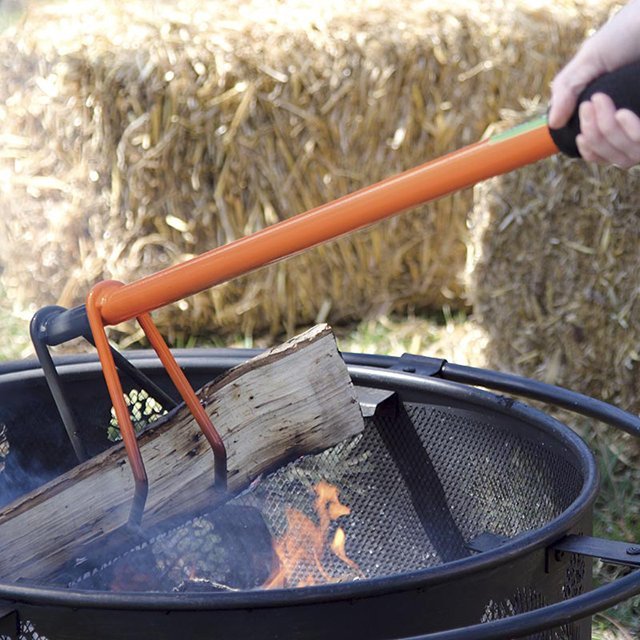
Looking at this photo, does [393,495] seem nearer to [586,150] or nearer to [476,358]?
[586,150]

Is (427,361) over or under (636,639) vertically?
over

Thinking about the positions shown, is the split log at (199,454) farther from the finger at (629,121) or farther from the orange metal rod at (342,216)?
the finger at (629,121)

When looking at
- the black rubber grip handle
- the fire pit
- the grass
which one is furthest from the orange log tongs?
the grass

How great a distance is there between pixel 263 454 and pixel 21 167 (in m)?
2.52

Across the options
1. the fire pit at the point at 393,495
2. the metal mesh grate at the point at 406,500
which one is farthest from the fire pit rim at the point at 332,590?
the metal mesh grate at the point at 406,500

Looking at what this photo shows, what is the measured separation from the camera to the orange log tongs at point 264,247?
4.39 ft

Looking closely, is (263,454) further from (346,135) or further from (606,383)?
(346,135)

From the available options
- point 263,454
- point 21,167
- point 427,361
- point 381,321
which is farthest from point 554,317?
point 21,167

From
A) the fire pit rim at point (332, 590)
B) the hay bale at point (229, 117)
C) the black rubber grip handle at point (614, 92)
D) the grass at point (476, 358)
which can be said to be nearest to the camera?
the fire pit rim at point (332, 590)

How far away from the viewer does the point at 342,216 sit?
138cm

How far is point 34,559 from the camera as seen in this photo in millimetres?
1451

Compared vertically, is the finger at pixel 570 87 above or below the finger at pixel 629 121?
above

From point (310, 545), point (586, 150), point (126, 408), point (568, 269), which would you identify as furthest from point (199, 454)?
point (568, 269)

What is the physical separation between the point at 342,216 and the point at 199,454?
0.43 m
